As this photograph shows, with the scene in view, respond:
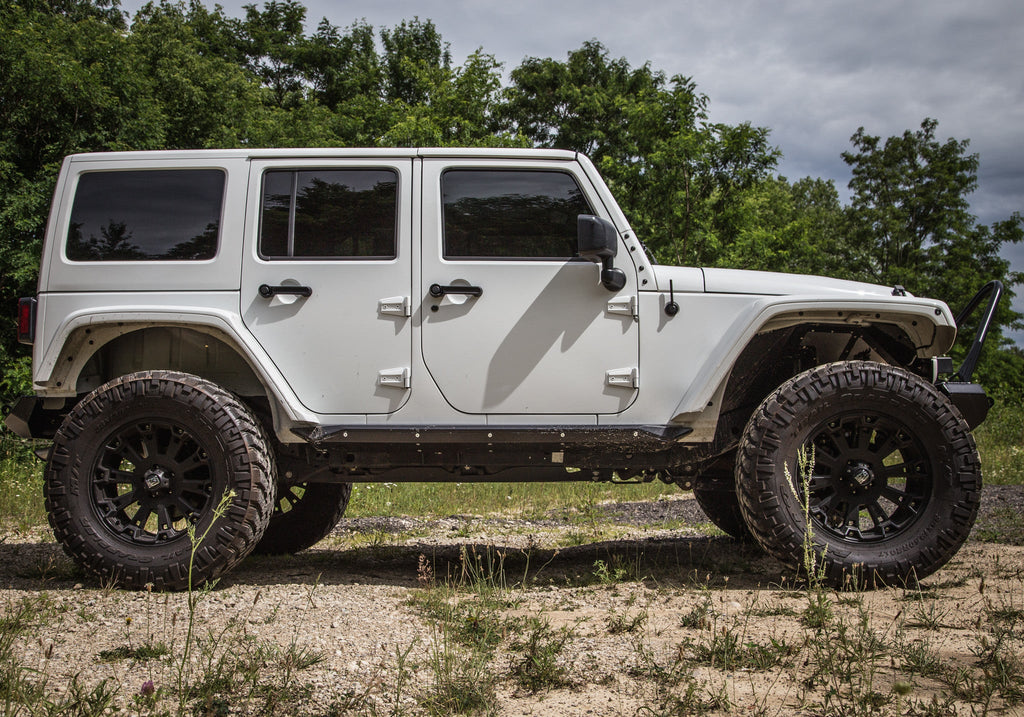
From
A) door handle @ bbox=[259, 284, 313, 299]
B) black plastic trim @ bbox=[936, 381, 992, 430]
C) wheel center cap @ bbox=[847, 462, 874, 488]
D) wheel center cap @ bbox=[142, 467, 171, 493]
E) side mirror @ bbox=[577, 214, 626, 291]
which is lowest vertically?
wheel center cap @ bbox=[142, 467, 171, 493]

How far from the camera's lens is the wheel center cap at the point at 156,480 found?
4027 millimetres

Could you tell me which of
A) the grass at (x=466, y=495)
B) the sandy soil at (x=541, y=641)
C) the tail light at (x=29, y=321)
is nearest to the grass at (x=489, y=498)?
the grass at (x=466, y=495)

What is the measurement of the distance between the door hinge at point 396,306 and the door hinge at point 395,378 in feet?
0.93

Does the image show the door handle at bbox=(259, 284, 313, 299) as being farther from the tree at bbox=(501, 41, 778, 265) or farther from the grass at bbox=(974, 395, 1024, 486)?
the tree at bbox=(501, 41, 778, 265)

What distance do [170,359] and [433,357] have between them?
1587 millimetres

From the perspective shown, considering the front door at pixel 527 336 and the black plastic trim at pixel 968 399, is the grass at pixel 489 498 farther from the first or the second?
the black plastic trim at pixel 968 399

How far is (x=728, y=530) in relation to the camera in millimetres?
5535

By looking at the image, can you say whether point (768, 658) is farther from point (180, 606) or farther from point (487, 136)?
point (487, 136)

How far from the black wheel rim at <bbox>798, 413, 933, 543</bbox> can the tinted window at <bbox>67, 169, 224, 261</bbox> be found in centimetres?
336

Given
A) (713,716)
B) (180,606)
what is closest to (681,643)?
(713,716)

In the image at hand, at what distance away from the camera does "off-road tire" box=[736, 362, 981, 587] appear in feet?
12.8

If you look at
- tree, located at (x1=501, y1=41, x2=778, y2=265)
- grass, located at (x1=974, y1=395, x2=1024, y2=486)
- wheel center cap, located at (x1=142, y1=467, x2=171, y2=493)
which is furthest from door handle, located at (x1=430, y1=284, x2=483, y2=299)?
tree, located at (x1=501, y1=41, x2=778, y2=265)

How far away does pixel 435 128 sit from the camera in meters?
18.9

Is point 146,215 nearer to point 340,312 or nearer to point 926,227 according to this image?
point 340,312
